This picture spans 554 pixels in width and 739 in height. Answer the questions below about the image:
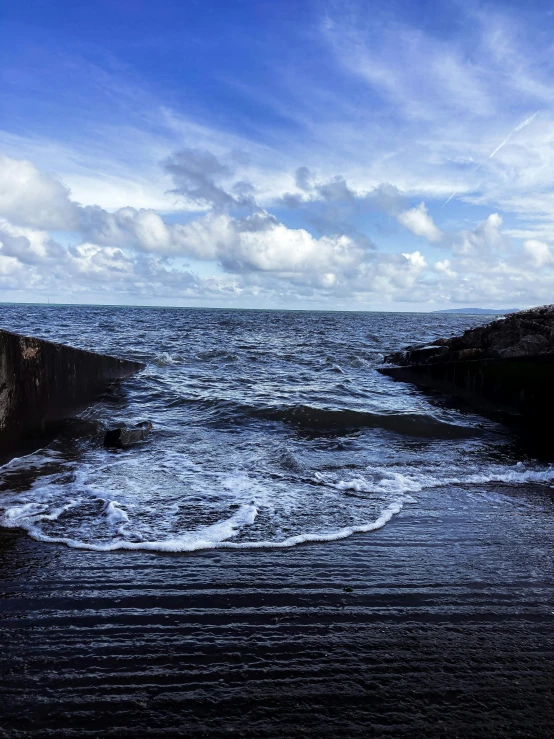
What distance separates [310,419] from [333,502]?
4787 mm

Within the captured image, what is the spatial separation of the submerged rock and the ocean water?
1.62 m

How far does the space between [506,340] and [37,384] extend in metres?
10.8

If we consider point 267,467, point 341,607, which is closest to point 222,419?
point 267,467

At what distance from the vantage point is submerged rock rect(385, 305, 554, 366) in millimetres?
11875

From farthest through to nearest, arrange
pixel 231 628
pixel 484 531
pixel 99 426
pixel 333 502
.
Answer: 1. pixel 99 426
2. pixel 333 502
3. pixel 484 531
4. pixel 231 628

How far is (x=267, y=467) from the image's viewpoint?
7.05 metres

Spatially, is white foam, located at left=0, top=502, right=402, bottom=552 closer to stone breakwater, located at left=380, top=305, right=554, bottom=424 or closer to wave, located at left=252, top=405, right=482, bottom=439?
wave, located at left=252, top=405, right=482, bottom=439

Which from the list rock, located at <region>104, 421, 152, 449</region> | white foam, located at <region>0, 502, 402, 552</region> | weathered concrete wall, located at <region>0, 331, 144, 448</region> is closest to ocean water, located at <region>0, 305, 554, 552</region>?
white foam, located at <region>0, 502, 402, 552</region>

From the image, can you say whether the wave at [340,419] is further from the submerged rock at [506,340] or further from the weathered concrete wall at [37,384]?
the weathered concrete wall at [37,384]

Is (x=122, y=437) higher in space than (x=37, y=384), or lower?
lower

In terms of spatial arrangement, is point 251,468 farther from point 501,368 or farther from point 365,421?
point 501,368

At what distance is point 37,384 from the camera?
7145mm

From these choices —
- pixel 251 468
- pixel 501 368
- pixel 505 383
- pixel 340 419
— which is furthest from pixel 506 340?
pixel 251 468

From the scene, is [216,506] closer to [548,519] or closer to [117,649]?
[117,649]
